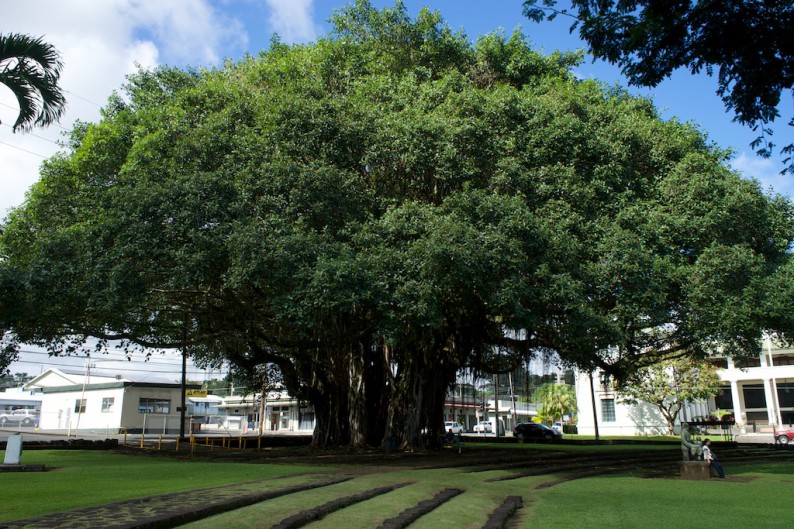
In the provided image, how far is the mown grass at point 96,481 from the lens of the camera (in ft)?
25.8

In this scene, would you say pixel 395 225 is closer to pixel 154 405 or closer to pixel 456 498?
pixel 456 498

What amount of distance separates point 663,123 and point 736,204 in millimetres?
4733

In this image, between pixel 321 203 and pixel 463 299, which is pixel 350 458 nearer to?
pixel 463 299

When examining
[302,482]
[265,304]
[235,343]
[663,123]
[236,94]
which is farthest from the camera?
[235,343]

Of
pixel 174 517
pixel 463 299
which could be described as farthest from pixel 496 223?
pixel 174 517

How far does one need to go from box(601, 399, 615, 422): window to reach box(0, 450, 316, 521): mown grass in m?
41.0

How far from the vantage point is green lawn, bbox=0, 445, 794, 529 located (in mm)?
7797

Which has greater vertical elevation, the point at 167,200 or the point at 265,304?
the point at 167,200

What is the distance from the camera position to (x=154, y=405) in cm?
4150

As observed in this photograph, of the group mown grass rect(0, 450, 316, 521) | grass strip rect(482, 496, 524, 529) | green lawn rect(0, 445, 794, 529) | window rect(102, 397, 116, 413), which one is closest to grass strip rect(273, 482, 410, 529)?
green lawn rect(0, 445, 794, 529)

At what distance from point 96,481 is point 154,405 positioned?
32941 millimetres

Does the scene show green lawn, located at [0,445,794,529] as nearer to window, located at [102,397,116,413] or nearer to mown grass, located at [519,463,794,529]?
mown grass, located at [519,463,794,529]

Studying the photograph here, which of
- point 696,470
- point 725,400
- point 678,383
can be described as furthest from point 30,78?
point 725,400

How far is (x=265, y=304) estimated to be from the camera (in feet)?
54.0
